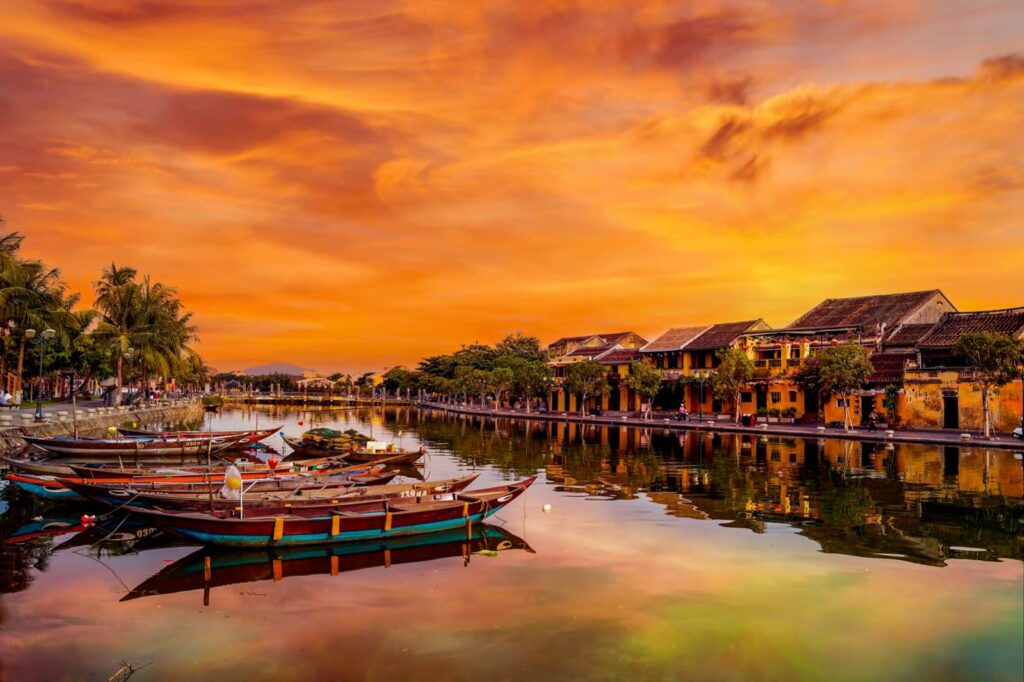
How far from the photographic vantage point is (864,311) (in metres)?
61.2

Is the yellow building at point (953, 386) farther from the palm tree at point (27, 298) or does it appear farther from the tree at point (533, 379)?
the palm tree at point (27, 298)

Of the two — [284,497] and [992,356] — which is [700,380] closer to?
[992,356]

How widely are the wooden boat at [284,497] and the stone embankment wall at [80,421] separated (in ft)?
56.7

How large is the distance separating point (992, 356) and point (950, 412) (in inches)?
341

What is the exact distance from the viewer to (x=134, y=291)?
211 ft

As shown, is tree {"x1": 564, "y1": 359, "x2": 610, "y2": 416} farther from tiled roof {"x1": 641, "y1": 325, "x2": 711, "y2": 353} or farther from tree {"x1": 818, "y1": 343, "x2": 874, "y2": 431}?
tree {"x1": 818, "y1": 343, "x2": 874, "y2": 431}

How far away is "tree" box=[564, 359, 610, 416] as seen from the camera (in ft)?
222

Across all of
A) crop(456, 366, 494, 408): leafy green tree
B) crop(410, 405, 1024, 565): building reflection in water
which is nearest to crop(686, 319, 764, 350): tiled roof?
crop(410, 405, 1024, 565): building reflection in water

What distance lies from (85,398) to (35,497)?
61.6 m

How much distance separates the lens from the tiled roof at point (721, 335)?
63.8 m

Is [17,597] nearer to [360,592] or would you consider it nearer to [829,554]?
[360,592]

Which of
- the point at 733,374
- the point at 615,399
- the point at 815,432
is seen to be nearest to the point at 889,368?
the point at 815,432

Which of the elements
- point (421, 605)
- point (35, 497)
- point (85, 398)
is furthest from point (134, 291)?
point (421, 605)

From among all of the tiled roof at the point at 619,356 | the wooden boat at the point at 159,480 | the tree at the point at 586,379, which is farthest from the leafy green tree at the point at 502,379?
the wooden boat at the point at 159,480
